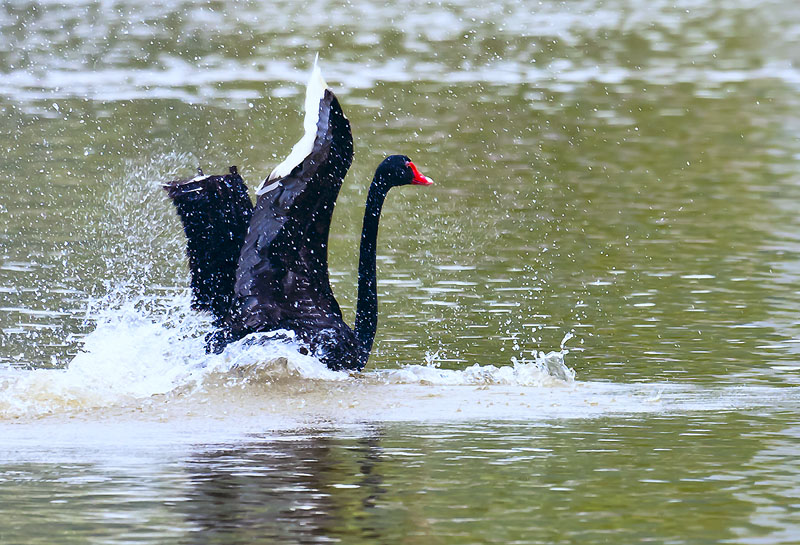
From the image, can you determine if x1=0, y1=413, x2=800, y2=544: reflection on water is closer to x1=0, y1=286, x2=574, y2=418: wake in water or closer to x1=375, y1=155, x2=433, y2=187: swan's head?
x1=0, y1=286, x2=574, y2=418: wake in water

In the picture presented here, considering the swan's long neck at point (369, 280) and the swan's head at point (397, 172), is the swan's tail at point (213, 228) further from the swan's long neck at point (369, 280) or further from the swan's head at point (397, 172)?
the swan's head at point (397, 172)

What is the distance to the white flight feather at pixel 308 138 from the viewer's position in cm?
861

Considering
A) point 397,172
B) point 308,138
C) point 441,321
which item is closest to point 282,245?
point 308,138

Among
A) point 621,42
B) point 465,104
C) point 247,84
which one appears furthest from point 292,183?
point 621,42

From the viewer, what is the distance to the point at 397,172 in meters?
9.66

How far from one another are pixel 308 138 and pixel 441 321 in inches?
110

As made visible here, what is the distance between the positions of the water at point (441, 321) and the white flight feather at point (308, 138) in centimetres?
108

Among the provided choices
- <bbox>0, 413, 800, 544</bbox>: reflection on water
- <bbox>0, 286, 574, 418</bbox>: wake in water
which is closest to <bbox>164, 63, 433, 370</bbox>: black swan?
<bbox>0, 286, 574, 418</bbox>: wake in water

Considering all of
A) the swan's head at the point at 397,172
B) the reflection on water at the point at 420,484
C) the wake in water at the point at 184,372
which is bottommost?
the reflection on water at the point at 420,484

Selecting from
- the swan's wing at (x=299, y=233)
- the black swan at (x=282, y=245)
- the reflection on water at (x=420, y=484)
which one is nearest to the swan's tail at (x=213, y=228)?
the black swan at (x=282, y=245)

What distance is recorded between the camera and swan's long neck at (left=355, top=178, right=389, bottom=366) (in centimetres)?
945

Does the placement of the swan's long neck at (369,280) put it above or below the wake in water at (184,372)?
above

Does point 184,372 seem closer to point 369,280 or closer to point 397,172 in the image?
point 369,280

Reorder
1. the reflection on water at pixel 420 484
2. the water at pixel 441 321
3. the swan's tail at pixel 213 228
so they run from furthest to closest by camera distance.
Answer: the swan's tail at pixel 213 228
the water at pixel 441 321
the reflection on water at pixel 420 484
